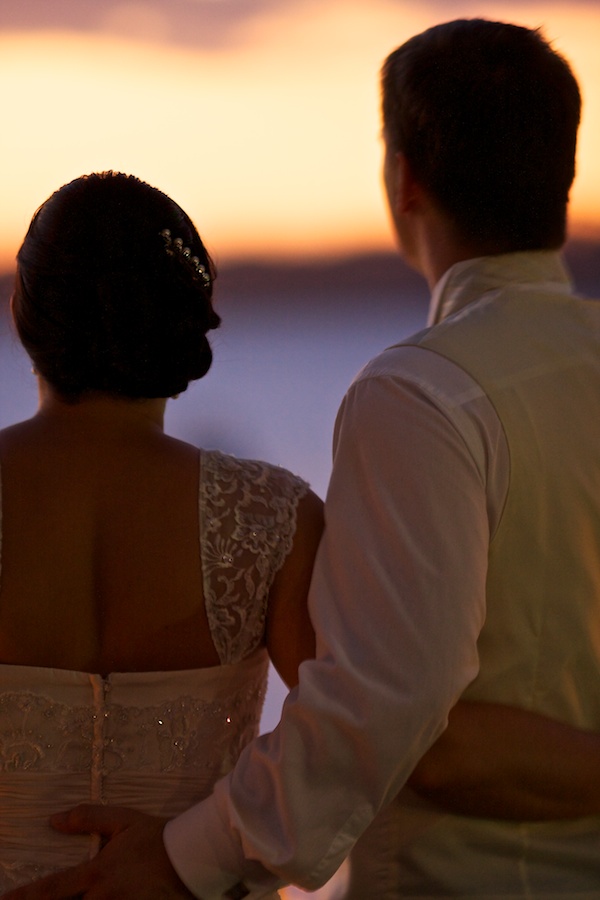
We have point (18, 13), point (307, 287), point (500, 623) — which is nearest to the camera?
point (500, 623)

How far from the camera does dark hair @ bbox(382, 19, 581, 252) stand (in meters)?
1.19

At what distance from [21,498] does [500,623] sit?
0.64 meters

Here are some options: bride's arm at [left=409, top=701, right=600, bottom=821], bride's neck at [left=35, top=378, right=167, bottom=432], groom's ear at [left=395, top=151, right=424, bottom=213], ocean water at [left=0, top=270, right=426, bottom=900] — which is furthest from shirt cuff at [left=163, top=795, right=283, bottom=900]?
ocean water at [left=0, top=270, right=426, bottom=900]

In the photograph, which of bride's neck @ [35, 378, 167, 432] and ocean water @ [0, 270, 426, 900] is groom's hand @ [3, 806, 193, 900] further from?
ocean water @ [0, 270, 426, 900]

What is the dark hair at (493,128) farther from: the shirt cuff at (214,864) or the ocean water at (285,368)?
the ocean water at (285,368)

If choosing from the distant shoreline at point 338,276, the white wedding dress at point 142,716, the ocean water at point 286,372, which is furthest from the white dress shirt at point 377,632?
the distant shoreline at point 338,276

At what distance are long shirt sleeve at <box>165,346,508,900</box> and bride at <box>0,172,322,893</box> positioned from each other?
0.34 metres

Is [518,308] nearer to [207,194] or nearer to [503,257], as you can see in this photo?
[503,257]

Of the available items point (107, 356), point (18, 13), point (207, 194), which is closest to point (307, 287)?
point (207, 194)

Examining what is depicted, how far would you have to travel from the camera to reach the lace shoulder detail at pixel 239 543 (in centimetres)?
145

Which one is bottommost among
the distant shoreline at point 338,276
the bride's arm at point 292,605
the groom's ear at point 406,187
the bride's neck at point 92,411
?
the distant shoreline at point 338,276

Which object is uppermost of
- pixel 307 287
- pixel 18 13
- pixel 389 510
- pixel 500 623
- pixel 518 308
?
pixel 18 13

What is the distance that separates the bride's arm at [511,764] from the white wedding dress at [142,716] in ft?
1.31

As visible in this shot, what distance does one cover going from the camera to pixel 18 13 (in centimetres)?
449
